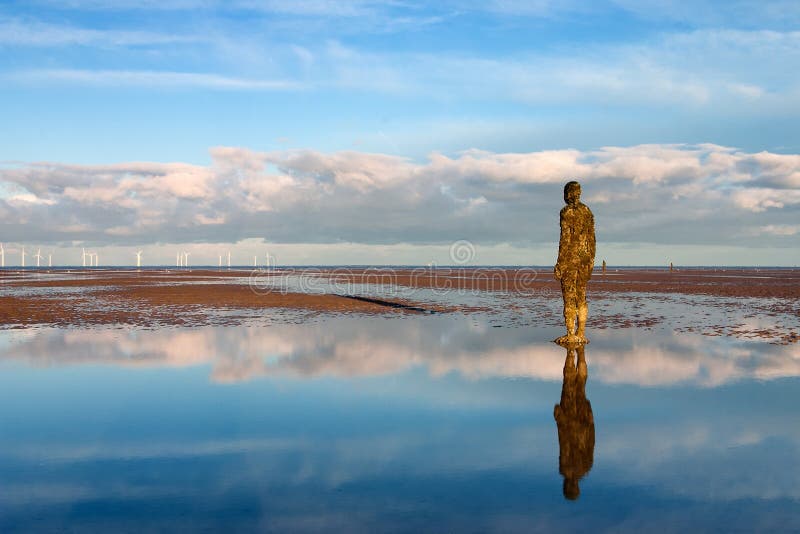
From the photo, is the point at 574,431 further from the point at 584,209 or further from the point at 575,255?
the point at 584,209

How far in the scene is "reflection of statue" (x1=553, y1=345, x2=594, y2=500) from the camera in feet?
27.6

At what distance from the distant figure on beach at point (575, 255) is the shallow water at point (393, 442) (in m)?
1.80

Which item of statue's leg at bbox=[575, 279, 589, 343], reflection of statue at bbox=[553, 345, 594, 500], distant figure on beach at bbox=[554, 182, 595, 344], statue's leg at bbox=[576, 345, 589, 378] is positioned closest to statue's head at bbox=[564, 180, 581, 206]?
distant figure on beach at bbox=[554, 182, 595, 344]

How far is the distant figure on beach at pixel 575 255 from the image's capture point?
66.8 feet

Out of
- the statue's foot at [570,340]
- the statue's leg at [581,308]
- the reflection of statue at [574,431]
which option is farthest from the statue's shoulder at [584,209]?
the reflection of statue at [574,431]

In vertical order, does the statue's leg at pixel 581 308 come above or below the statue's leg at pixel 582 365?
above

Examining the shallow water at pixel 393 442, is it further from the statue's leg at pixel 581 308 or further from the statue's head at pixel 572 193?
the statue's head at pixel 572 193

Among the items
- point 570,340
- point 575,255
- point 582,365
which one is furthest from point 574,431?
point 575,255

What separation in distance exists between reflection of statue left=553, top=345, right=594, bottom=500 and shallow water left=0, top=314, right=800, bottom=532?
8 cm

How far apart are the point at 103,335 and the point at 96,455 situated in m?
16.4

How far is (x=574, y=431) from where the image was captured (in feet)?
34.4

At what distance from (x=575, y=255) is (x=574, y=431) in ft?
36.1

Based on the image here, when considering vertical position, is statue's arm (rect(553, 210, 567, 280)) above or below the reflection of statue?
above

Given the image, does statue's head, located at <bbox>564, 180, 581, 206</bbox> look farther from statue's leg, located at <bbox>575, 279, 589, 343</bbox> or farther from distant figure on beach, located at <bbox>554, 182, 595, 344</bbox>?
statue's leg, located at <bbox>575, 279, 589, 343</bbox>
